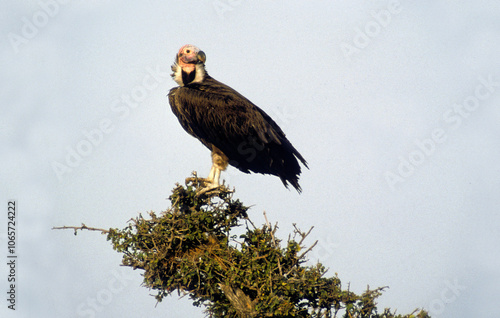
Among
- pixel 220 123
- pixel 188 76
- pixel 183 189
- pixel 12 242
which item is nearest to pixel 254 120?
pixel 220 123

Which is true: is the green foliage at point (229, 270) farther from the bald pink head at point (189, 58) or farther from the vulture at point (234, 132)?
the bald pink head at point (189, 58)

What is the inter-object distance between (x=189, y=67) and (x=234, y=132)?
1775 millimetres

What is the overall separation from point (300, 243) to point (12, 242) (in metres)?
5.75

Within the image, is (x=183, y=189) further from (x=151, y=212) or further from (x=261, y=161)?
(x=261, y=161)

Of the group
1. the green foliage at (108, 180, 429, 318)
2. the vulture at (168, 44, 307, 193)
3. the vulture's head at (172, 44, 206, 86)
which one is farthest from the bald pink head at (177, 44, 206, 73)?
the green foliage at (108, 180, 429, 318)

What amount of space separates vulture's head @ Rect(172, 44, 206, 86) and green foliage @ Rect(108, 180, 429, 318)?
3.71 m

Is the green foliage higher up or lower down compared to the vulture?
lower down

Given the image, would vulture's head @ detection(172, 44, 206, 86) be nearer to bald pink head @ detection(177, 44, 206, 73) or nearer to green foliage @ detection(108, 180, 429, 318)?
bald pink head @ detection(177, 44, 206, 73)

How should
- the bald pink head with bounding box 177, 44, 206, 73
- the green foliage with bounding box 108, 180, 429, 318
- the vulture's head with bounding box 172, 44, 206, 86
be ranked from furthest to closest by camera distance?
the bald pink head with bounding box 177, 44, 206, 73
the vulture's head with bounding box 172, 44, 206, 86
the green foliage with bounding box 108, 180, 429, 318

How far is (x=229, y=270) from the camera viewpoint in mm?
6277

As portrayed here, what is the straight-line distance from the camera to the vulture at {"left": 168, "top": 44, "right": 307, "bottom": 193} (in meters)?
8.90

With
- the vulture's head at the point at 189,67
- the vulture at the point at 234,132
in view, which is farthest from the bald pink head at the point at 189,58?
the vulture at the point at 234,132

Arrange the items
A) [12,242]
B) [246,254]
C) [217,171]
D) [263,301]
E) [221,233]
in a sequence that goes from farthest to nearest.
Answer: [12,242] < [217,171] < [221,233] < [246,254] < [263,301]

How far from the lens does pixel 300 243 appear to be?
6.39m
